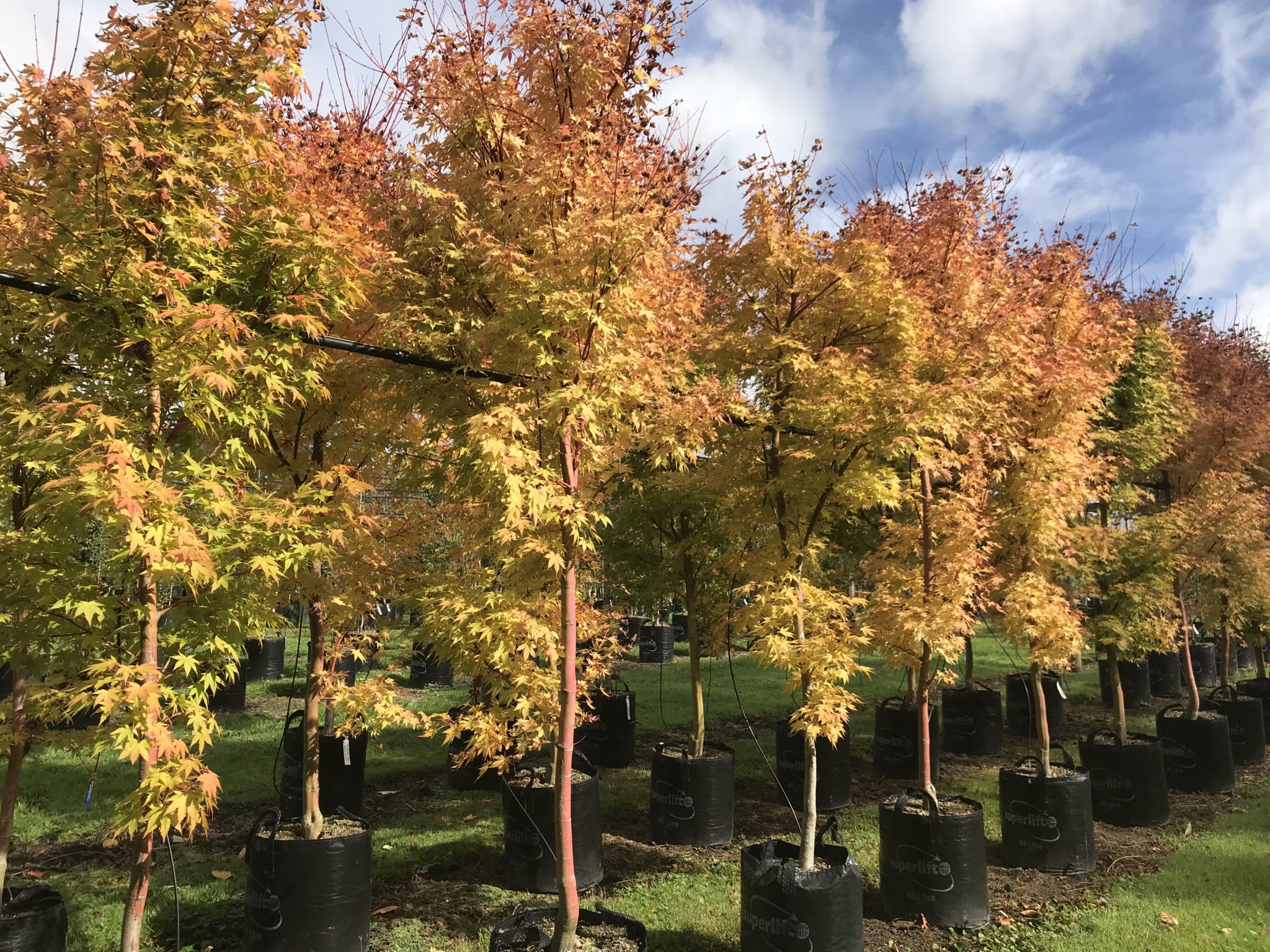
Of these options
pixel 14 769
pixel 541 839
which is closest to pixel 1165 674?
pixel 541 839

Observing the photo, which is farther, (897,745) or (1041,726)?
(897,745)

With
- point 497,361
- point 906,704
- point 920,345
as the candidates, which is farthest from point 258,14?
point 906,704

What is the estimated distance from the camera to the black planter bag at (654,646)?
57.1ft

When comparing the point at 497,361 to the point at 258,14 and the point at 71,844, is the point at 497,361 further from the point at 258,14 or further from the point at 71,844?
the point at 71,844

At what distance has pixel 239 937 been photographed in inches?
181

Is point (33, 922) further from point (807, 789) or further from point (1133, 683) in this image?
point (1133, 683)

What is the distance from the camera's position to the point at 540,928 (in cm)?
405

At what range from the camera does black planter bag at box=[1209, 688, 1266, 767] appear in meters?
9.07

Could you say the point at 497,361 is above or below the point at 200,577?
above

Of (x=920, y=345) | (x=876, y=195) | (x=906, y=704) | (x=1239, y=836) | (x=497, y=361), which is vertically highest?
(x=876, y=195)

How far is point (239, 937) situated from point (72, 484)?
326cm

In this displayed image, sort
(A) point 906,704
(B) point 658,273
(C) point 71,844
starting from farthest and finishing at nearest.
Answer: (A) point 906,704, (C) point 71,844, (B) point 658,273

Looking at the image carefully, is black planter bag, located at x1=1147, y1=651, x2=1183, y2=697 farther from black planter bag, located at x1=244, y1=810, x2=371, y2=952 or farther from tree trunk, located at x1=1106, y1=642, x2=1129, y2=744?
black planter bag, located at x1=244, y1=810, x2=371, y2=952

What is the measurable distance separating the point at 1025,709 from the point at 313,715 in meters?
10.3
